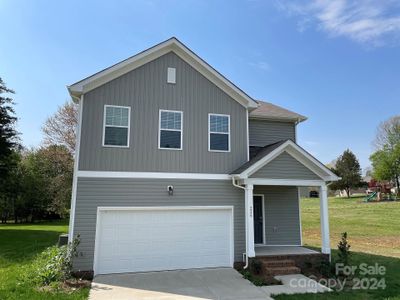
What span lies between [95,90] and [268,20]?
25.0 feet

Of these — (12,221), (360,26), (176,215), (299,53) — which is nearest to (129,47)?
(176,215)

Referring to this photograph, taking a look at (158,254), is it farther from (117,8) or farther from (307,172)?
(117,8)

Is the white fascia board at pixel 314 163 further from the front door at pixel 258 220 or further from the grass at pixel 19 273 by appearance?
the grass at pixel 19 273

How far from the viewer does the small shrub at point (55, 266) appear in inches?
342

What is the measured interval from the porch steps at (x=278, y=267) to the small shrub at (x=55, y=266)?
238 inches

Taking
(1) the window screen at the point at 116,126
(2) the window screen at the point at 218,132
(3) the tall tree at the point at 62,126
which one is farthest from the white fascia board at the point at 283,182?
(3) the tall tree at the point at 62,126

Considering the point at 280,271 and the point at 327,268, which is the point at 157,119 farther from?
the point at 327,268

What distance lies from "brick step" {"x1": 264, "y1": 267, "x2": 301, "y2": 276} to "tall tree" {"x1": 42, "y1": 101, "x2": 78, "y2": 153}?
20836 millimetres

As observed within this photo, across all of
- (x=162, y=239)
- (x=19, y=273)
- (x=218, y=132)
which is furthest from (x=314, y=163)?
(x=19, y=273)

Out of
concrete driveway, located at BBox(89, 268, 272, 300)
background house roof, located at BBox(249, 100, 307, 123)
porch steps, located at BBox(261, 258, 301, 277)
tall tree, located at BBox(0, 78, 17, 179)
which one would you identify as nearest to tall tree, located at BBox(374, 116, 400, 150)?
A: background house roof, located at BBox(249, 100, 307, 123)

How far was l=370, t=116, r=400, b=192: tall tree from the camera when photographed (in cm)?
4875

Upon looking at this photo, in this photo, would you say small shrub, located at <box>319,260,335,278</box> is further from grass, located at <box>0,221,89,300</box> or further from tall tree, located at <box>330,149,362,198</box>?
tall tree, located at <box>330,149,362,198</box>

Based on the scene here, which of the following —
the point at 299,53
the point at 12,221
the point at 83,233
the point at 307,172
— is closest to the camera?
the point at 83,233

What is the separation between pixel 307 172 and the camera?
11.4 m
